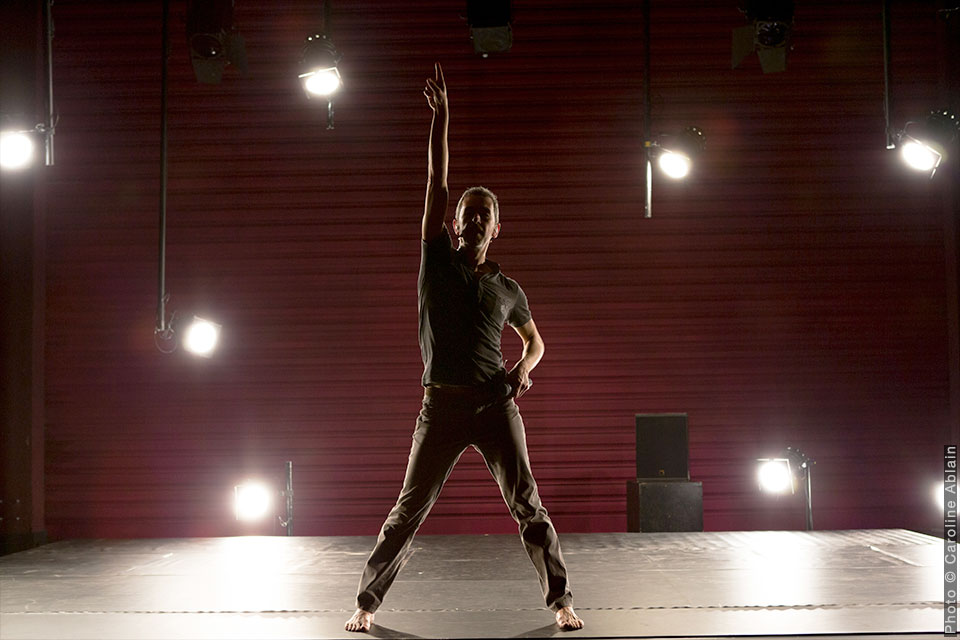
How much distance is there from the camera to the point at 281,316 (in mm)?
6891

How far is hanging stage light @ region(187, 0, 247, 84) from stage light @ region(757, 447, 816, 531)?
534 centimetres

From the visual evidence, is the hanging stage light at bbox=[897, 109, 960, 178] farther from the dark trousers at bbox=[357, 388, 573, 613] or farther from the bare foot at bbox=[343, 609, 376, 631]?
the bare foot at bbox=[343, 609, 376, 631]

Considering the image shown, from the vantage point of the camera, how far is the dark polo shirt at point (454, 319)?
333 centimetres

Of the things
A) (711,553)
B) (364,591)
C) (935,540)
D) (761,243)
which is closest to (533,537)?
(364,591)

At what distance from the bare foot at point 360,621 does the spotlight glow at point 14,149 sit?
14.7ft

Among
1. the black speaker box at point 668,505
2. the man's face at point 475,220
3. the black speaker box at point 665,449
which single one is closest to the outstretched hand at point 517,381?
the man's face at point 475,220

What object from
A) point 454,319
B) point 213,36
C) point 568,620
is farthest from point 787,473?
point 213,36

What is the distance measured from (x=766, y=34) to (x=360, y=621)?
530cm

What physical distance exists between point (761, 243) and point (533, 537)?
4.50 metres

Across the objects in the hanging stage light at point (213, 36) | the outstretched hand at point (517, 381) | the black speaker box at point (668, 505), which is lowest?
the black speaker box at point (668, 505)

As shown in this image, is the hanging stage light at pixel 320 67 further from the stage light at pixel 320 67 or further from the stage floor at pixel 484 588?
the stage floor at pixel 484 588

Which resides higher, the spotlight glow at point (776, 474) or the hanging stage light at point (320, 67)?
the hanging stage light at point (320, 67)

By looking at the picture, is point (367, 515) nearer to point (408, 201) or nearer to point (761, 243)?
point (408, 201)

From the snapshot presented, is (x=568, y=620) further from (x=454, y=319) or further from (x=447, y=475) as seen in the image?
(x=454, y=319)
